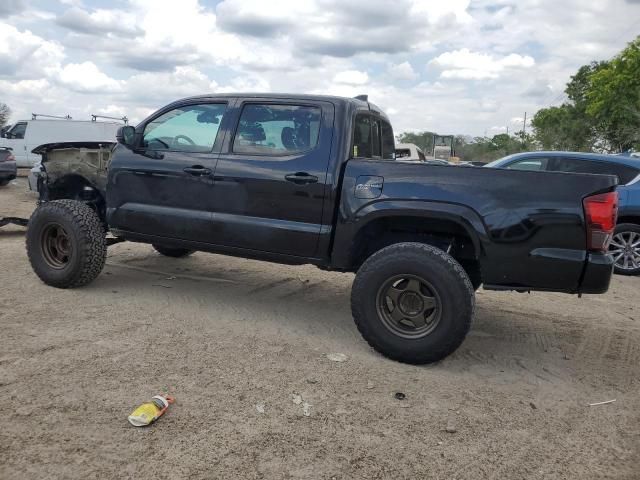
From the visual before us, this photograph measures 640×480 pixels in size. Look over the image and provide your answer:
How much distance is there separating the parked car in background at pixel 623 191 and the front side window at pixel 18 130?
17074mm

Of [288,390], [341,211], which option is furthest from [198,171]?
[288,390]

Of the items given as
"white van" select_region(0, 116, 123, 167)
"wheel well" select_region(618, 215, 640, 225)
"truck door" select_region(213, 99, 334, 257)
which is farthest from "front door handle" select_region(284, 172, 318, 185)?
"white van" select_region(0, 116, 123, 167)

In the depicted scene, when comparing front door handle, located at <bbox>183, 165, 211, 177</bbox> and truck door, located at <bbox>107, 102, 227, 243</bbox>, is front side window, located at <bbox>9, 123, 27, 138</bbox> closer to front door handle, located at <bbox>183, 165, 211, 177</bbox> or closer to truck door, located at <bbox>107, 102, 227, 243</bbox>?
truck door, located at <bbox>107, 102, 227, 243</bbox>

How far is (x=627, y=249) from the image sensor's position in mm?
7379

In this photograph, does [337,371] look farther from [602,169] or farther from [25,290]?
[602,169]

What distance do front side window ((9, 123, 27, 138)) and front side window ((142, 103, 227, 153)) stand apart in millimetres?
16352

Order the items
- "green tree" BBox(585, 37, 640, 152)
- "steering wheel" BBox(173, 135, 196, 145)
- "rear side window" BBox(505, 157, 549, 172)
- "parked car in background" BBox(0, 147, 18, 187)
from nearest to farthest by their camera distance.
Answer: "steering wheel" BBox(173, 135, 196, 145) < "rear side window" BBox(505, 157, 549, 172) < "parked car in background" BBox(0, 147, 18, 187) < "green tree" BBox(585, 37, 640, 152)

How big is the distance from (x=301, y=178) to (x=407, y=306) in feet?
4.07

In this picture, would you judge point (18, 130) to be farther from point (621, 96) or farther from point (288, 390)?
point (621, 96)

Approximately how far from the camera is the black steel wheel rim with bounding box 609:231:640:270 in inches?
287

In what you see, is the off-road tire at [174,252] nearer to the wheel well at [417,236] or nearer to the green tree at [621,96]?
the wheel well at [417,236]

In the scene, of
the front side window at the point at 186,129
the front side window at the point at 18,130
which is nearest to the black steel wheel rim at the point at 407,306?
the front side window at the point at 186,129

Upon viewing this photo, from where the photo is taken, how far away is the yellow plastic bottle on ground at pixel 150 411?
9.12 ft

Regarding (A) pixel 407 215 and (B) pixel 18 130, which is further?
(B) pixel 18 130
